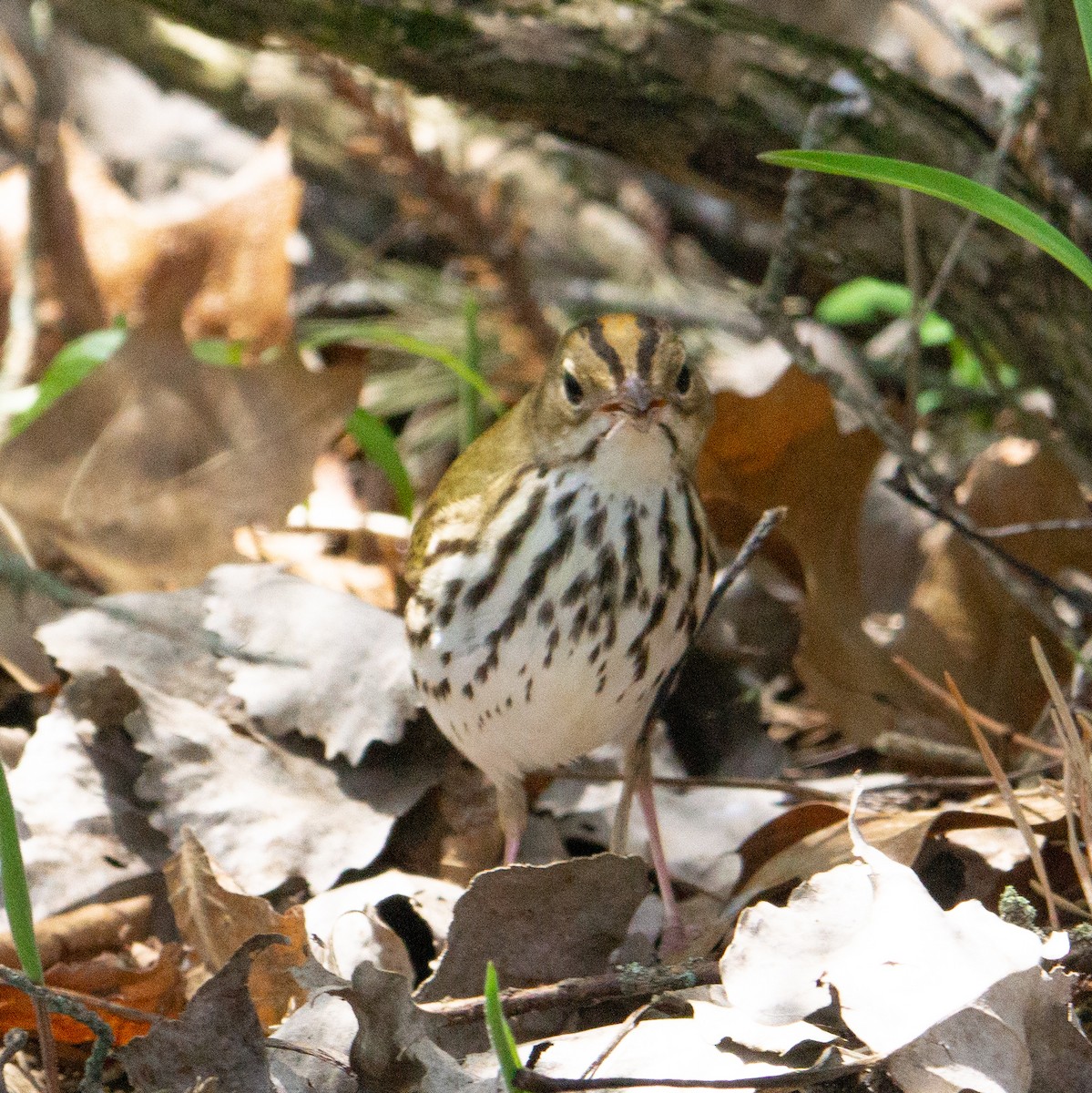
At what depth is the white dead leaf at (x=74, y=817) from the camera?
2.49 meters

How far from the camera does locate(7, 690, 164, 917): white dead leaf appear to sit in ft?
8.16

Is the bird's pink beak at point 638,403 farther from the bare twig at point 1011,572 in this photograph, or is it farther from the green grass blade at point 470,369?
the green grass blade at point 470,369

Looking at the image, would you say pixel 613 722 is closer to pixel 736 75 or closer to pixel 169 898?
pixel 169 898

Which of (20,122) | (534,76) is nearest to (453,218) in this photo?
(534,76)

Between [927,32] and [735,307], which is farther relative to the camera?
[927,32]

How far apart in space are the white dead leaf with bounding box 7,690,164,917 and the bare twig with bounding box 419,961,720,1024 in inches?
27.7

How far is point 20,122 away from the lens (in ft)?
14.4

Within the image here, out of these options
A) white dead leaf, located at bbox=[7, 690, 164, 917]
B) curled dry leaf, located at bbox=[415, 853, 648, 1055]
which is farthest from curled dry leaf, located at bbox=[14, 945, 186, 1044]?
curled dry leaf, located at bbox=[415, 853, 648, 1055]

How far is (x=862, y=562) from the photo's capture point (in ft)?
10.5

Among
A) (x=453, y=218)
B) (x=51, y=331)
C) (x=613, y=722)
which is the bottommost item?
(x=51, y=331)

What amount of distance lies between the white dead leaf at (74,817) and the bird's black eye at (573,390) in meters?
1.01

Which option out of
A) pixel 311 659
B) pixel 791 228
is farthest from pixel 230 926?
pixel 791 228

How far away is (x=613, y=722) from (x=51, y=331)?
206 centimetres

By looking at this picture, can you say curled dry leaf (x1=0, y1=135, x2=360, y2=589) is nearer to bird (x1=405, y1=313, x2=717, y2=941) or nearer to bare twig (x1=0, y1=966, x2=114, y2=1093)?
bird (x1=405, y1=313, x2=717, y2=941)
